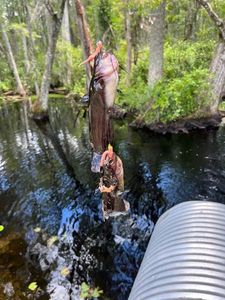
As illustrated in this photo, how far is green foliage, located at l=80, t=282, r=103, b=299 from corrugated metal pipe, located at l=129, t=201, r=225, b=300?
173 cm

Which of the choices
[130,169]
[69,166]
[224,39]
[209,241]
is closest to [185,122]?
[224,39]

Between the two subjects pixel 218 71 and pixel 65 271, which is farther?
pixel 218 71

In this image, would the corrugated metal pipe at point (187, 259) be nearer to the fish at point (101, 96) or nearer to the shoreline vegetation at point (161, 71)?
the fish at point (101, 96)

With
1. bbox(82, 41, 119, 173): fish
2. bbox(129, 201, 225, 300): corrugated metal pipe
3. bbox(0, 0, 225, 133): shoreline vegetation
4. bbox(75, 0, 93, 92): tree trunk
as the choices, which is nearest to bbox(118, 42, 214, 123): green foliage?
bbox(0, 0, 225, 133): shoreline vegetation

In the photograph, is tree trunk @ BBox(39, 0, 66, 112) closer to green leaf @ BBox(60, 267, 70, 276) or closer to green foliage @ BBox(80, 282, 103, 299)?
green leaf @ BBox(60, 267, 70, 276)

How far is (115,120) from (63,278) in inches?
400

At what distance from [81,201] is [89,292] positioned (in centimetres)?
273

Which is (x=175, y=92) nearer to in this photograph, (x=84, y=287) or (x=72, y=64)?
(x=84, y=287)

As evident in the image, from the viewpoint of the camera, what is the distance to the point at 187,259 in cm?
218

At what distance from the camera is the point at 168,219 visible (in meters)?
3.10

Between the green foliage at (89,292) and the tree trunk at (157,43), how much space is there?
894 centimetres

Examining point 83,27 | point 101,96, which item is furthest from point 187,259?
point 83,27

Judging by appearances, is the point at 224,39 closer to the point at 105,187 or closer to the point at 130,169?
the point at 130,169

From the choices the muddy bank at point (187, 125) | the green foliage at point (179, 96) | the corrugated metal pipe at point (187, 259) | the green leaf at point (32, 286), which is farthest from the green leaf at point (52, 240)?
the muddy bank at point (187, 125)
